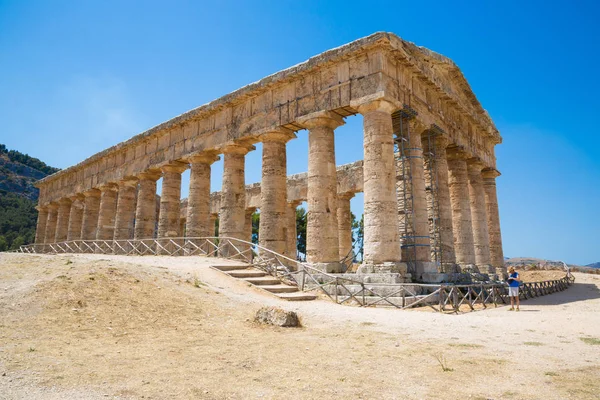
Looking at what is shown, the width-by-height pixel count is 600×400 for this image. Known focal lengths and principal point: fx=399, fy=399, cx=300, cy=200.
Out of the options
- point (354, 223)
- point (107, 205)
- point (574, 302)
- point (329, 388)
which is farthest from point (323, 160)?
point (354, 223)

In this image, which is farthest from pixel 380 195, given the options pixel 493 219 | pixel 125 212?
pixel 125 212

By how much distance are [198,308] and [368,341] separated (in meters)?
4.67

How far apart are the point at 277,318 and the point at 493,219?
2028cm

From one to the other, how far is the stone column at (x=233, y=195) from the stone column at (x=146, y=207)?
25.1 feet

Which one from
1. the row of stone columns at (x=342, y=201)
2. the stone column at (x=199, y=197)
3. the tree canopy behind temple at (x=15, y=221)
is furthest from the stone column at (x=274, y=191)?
the tree canopy behind temple at (x=15, y=221)

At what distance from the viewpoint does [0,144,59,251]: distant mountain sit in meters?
62.6

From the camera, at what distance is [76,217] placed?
35156 mm

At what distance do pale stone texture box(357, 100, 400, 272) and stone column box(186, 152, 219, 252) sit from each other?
10.8 m

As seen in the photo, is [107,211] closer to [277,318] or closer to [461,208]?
[461,208]

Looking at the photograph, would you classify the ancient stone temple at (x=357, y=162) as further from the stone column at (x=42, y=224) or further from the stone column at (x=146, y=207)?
the stone column at (x=42, y=224)

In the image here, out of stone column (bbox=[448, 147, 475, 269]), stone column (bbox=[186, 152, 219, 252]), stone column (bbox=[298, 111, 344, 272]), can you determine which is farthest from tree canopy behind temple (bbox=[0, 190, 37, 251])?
stone column (bbox=[448, 147, 475, 269])

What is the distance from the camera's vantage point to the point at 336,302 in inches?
539

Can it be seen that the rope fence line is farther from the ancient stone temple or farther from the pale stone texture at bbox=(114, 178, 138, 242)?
the pale stone texture at bbox=(114, 178, 138, 242)

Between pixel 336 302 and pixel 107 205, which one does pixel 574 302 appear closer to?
pixel 336 302
